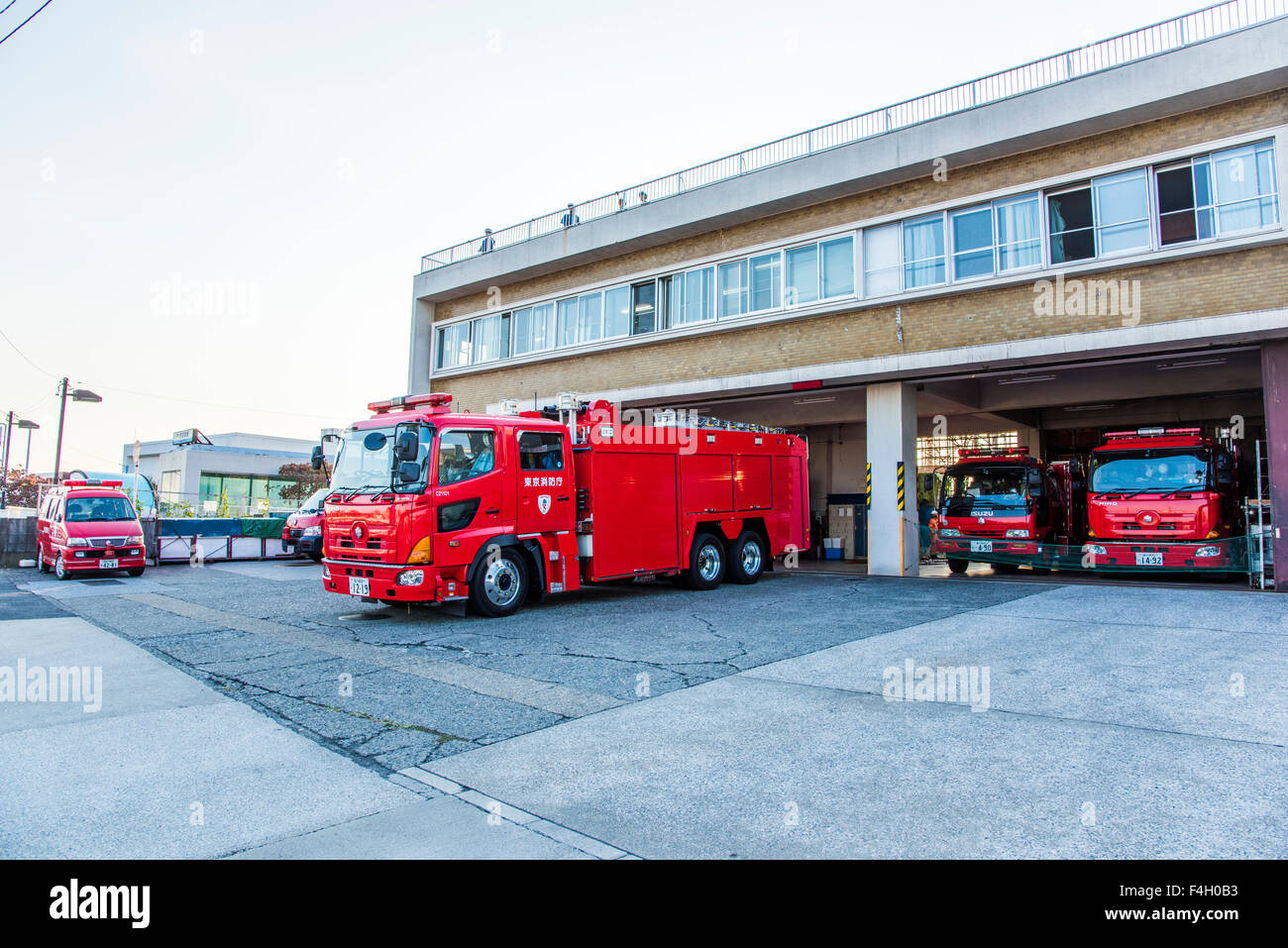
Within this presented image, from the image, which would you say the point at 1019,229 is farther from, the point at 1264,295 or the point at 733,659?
the point at 733,659

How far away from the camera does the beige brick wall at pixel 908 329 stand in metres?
11.7

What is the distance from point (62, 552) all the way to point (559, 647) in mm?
13773

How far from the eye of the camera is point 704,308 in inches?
685

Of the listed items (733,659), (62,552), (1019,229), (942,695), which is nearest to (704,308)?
(1019,229)

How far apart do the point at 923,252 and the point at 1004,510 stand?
218 inches

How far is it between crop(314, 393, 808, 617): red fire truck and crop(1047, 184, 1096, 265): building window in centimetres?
624

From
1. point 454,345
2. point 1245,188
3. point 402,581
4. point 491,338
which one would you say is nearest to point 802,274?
point 1245,188

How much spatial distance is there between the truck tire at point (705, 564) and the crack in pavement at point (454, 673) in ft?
20.0


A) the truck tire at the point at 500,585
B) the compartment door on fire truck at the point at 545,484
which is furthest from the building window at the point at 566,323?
the truck tire at the point at 500,585

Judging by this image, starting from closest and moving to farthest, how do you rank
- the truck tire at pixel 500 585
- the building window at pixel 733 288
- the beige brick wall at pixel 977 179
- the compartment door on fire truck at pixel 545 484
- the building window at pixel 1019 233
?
the truck tire at pixel 500 585 → the compartment door on fire truck at pixel 545 484 → the beige brick wall at pixel 977 179 → the building window at pixel 1019 233 → the building window at pixel 733 288

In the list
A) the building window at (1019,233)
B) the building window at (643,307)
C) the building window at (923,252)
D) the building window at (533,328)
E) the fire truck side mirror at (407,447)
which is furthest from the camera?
the building window at (533,328)

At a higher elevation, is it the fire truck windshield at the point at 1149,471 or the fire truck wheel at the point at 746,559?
the fire truck windshield at the point at 1149,471

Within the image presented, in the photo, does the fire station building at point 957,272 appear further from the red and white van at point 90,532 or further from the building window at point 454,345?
the red and white van at point 90,532

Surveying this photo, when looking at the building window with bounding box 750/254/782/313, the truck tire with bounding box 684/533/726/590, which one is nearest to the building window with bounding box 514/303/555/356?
the building window with bounding box 750/254/782/313
